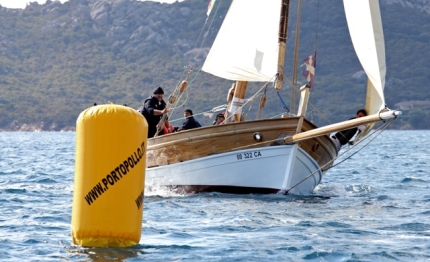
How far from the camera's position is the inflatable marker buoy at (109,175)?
1040 cm

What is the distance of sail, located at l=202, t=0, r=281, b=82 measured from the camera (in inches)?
750

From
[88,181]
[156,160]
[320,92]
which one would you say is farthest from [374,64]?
[320,92]

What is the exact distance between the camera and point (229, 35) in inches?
777

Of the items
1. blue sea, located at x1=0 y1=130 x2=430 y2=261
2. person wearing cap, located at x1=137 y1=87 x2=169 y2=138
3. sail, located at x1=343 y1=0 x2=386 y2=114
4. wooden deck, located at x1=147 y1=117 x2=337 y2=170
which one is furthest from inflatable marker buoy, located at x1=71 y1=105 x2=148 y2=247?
person wearing cap, located at x1=137 y1=87 x2=169 y2=138

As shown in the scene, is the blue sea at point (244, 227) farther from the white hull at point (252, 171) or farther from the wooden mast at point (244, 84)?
the wooden mast at point (244, 84)

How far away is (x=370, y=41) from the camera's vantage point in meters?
17.4

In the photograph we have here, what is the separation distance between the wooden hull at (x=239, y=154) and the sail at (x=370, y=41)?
1242mm

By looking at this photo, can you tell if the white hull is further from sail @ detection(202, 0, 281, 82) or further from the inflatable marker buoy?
the inflatable marker buoy

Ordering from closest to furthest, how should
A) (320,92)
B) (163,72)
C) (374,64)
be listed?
(374,64) → (320,92) → (163,72)

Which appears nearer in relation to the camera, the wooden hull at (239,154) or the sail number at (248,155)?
the wooden hull at (239,154)

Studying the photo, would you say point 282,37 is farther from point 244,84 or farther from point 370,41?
point 370,41

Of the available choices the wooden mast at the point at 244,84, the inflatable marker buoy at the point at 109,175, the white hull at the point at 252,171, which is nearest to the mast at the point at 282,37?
the wooden mast at the point at 244,84

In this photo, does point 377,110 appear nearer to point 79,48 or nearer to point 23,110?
point 23,110

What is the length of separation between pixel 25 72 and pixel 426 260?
7069 inches
